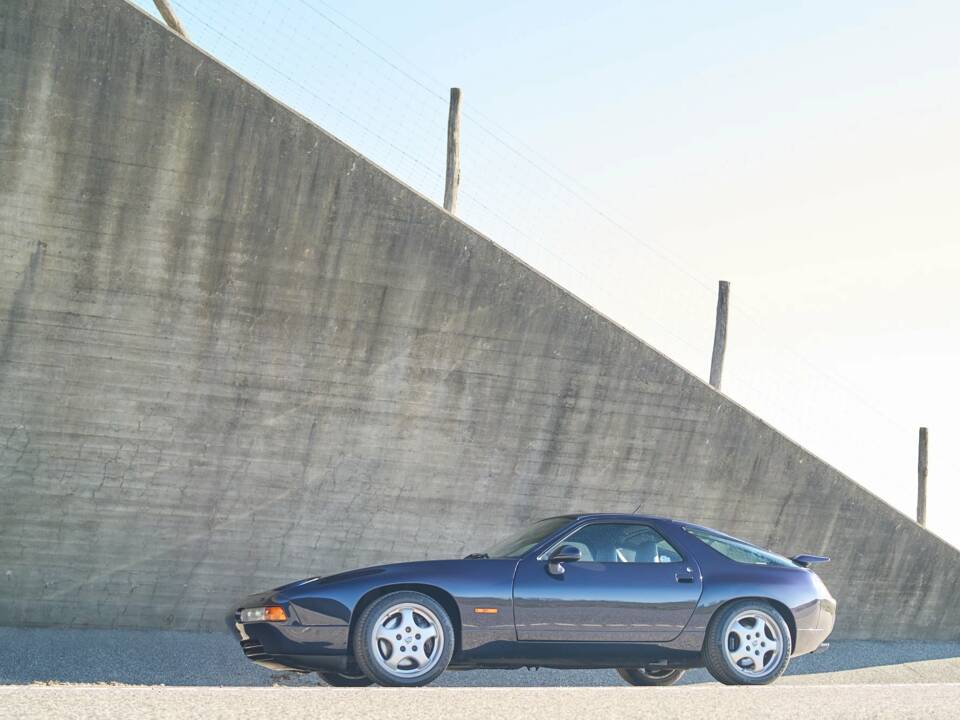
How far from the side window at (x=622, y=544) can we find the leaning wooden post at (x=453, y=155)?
18.5 feet

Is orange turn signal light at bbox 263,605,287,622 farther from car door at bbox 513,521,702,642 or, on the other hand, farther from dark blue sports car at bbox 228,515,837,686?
car door at bbox 513,521,702,642

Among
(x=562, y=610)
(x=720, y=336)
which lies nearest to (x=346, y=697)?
(x=562, y=610)

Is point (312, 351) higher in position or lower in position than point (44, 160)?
lower

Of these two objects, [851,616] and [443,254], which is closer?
[443,254]

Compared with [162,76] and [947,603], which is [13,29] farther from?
[947,603]

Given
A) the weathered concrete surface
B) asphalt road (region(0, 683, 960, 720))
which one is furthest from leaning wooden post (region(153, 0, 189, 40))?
asphalt road (region(0, 683, 960, 720))

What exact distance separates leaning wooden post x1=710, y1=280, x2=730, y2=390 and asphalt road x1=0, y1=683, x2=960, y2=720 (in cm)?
752

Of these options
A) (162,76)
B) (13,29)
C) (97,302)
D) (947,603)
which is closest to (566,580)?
(97,302)

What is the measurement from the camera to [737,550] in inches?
357

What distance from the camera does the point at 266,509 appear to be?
40.1ft

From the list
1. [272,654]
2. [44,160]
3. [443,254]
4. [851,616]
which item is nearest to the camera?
[272,654]

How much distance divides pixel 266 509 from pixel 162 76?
14.6 ft

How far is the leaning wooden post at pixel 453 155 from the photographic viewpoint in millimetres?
13586

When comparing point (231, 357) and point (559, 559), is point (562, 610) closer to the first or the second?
point (559, 559)
